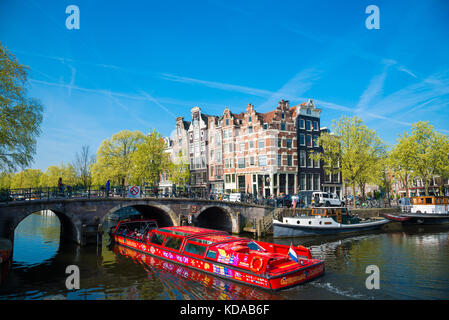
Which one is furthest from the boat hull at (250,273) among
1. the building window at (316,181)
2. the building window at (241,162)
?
the building window at (316,181)

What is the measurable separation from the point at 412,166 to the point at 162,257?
1517 inches

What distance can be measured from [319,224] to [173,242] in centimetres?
1625

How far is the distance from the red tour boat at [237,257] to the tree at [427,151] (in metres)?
34.8

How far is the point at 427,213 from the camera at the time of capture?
36562mm

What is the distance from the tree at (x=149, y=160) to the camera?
142 feet

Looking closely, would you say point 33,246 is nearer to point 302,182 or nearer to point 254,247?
point 254,247

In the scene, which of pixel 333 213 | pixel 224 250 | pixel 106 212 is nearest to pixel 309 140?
pixel 333 213

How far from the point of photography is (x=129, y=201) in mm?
27297

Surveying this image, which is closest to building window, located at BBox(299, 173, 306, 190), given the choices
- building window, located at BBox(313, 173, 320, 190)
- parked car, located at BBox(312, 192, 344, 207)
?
building window, located at BBox(313, 173, 320, 190)

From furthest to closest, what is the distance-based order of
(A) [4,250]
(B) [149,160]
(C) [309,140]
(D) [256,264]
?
(C) [309,140], (B) [149,160], (A) [4,250], (D) [256,264]

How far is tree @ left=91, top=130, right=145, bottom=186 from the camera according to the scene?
47.5m

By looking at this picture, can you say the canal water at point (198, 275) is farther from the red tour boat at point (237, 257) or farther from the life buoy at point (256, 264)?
the life buoy at point (256, 264)
